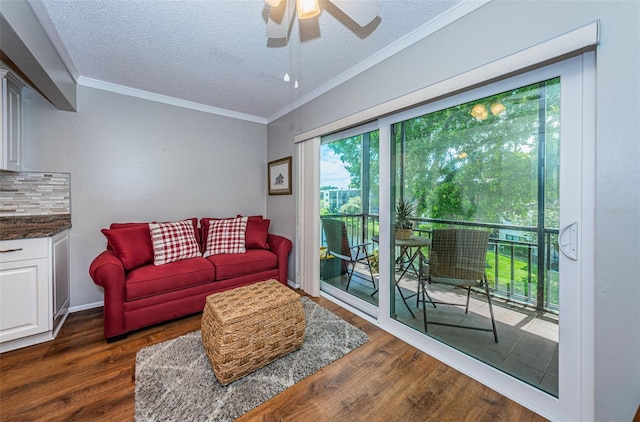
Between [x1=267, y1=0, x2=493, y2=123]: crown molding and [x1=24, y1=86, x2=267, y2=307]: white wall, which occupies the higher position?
[x1=267, y1=0, x2=493, y2=123]: crown molding

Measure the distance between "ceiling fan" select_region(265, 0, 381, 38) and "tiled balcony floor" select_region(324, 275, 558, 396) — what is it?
1936 millimetres

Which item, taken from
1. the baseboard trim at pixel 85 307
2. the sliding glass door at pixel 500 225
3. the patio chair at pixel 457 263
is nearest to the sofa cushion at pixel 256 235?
the sliding glass door at pixel 500 225

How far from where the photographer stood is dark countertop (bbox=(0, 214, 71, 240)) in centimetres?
182

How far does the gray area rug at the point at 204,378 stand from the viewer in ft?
4.40

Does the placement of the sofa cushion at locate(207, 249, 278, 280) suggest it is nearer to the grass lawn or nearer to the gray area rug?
the gray area rug

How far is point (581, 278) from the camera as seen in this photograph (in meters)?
1.21

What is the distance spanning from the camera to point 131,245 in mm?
2248

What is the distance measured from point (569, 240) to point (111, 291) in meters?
3.10

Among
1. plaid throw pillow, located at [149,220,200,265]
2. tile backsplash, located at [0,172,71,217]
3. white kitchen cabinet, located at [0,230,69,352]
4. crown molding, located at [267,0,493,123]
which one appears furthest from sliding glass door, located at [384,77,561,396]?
tile backsplash, located at [0,172,71,217]

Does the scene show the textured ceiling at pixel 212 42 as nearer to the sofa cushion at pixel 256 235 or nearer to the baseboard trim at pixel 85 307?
the sofa cushion at pixel 256 235

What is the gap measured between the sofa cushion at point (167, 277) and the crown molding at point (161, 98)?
1.95 m

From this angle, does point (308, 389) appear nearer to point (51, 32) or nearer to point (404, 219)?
point (404, 219)

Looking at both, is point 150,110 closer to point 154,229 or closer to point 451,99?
point 154,229

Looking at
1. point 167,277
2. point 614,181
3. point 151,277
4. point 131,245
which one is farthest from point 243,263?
point 614,181
